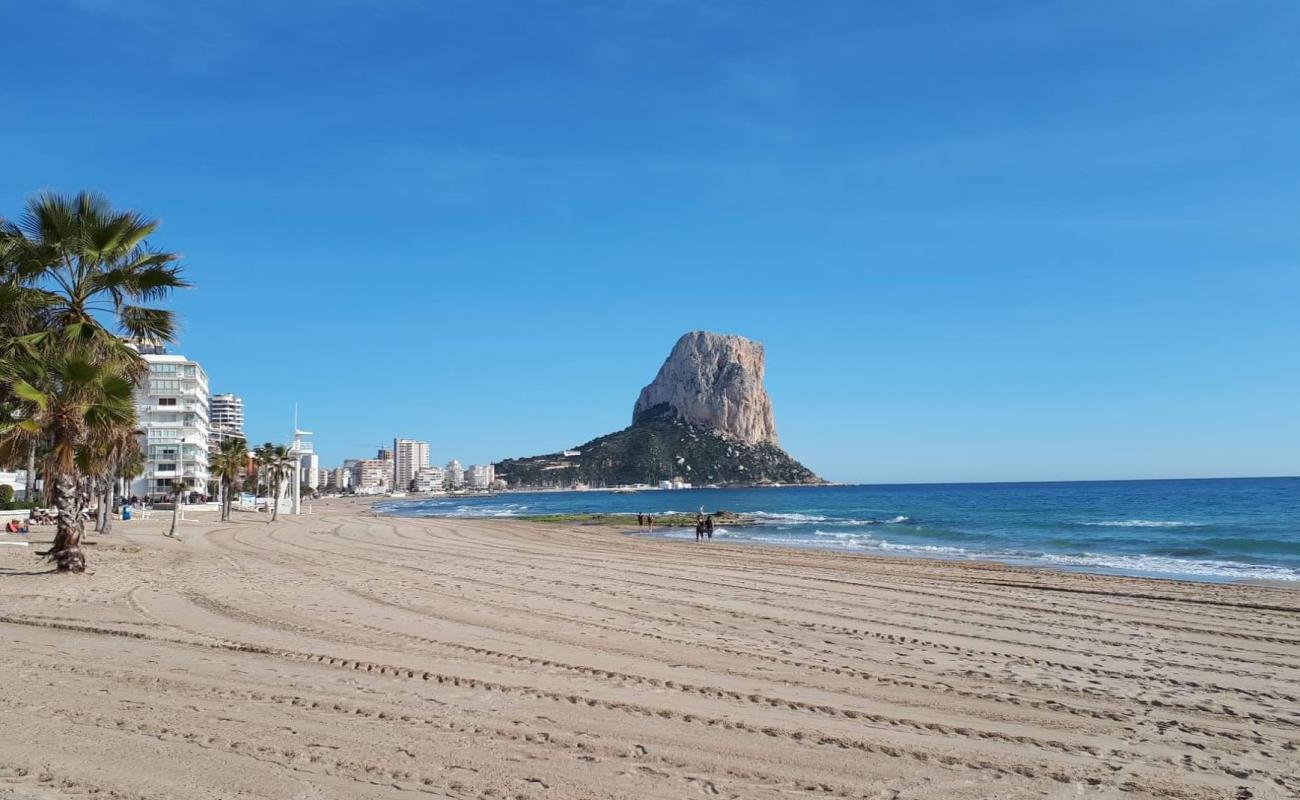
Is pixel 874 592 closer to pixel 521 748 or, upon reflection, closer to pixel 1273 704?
pixel 1273 704

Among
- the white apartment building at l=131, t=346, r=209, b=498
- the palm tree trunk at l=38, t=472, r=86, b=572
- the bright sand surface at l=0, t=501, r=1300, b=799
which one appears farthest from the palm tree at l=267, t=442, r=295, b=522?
the bright sand surface at l=0, t=501, r=1300, b=799

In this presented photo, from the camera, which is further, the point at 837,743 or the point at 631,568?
the point at 631,568

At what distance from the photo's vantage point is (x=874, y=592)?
16.0 m

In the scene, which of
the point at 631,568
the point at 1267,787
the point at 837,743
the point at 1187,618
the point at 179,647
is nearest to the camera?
the point at 1267,787

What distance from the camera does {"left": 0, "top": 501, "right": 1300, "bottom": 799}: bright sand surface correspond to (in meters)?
5.32

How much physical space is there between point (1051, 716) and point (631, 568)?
14198mm

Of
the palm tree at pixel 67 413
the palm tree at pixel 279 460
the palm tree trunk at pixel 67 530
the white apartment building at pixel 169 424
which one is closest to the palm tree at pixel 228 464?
the palm tree at pixel 279 460

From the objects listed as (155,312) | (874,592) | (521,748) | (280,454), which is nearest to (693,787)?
(521,748)

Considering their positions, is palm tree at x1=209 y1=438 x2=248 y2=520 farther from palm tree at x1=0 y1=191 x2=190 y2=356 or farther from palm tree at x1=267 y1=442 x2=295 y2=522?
palm tree at x1=0 y1=191 x2=190 y2=356

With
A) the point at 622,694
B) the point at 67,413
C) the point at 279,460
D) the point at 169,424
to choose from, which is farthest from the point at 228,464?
Result: the point at 622,694

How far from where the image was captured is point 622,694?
7.31 m

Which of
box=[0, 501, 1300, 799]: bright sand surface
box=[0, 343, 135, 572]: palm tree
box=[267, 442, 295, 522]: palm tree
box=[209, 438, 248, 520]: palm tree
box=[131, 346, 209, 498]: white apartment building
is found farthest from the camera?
box=[131, 346, 209, 498]: white apartment building

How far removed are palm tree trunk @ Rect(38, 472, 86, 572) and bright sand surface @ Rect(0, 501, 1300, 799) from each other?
0.67m

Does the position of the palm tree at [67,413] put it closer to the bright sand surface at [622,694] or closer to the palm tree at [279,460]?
the bright sand surface at [622,694]
